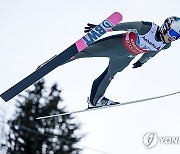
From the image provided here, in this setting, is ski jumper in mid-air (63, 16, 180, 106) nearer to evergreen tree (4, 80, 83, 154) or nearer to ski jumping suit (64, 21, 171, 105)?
ski jumping suit (64, 21, 171, 105)

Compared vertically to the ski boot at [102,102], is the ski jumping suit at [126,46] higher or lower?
higher

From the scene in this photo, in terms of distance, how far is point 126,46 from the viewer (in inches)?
196

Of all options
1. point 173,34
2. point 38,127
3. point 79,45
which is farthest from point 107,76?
point 38,127

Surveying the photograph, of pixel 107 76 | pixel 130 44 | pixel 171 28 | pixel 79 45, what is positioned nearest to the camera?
pixel 79 45

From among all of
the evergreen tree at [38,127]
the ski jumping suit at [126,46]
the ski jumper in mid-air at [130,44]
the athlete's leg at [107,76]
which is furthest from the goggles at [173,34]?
the evergreen tree at [38,127]

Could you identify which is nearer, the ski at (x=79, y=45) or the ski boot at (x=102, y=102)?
the ski at (x=79, y=45)

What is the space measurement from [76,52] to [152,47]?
88 cm

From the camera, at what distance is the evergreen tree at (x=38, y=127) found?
9945 mm

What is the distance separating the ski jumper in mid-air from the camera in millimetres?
4816

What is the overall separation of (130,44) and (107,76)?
1.85 ft

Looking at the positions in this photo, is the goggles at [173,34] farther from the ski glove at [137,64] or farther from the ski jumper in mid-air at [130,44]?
the ski glove at [137,64]

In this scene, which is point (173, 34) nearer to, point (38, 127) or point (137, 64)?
point (137, 64)

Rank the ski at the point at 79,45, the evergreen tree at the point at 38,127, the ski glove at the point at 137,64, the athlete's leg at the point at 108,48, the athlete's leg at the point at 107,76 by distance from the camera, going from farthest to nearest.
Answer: the evergreen tree at the point at 38,127, the ski glove at the point at 137,64, the athlete's leg at the point at 107,76, the athlete's leg at the point at 108,48, the ski at the point at 79,45

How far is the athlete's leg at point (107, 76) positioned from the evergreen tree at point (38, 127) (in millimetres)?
4404
